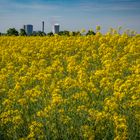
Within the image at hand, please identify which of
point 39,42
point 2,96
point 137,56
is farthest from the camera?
point 39,42

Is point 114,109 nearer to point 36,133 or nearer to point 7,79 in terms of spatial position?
point 36,133

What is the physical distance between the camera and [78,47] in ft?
43.2

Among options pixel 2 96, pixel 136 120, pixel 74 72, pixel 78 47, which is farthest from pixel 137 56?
pixel 136 120

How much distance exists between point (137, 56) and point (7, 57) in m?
3.33

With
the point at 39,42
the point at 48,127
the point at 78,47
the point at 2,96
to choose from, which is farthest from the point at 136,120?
the point at 39,42

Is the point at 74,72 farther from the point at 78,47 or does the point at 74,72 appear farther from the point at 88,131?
the point at 78,47

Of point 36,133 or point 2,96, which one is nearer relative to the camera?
point 36,133

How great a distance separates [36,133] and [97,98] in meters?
1.33

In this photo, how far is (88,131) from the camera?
5.51m

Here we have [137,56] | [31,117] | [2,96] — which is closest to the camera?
[31,117]

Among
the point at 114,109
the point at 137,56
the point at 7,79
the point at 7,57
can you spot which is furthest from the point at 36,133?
the point at 7,57

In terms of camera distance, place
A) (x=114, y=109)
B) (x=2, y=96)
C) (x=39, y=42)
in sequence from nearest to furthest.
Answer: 1. (x=114, y=109)
2. (x=2, y=96)
3. (x=39, y=42)

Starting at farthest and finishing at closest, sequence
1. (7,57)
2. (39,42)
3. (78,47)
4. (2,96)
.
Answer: (39,42), (78,47), (7,57), (2,96)

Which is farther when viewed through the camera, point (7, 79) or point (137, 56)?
point (137, 56)
